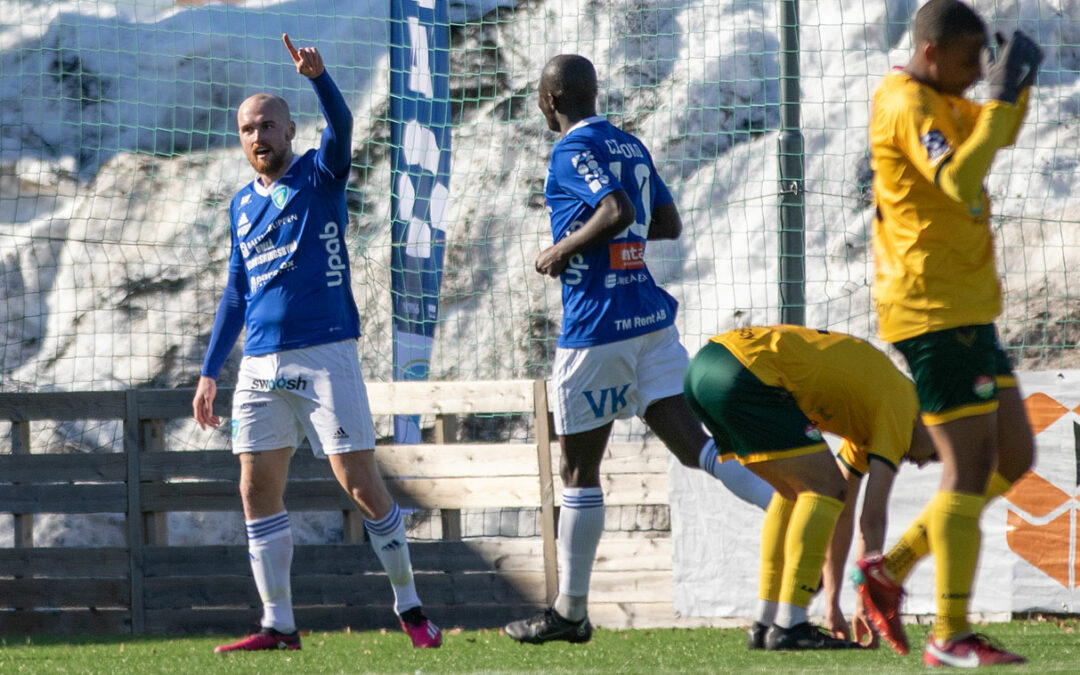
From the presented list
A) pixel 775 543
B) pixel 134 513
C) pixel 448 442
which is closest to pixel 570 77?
pixel 775 543

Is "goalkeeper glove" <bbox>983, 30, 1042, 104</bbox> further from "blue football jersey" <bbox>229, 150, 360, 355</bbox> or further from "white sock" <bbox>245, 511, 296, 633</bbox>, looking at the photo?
"white sock" <bbox>245, 511, 296, 633</bbox>

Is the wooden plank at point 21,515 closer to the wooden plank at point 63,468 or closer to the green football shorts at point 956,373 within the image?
the wooden plank at point 63,468

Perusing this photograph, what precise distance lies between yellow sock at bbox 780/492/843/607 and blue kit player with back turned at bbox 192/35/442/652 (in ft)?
5.34

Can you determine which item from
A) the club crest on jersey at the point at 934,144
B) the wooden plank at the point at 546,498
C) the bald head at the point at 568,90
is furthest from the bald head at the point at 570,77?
the wooden plank at the point at 546,498

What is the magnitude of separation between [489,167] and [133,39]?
3.60 m

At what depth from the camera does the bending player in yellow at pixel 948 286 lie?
3598 millimetres

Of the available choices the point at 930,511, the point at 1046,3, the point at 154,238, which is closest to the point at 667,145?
the point at 1046,3

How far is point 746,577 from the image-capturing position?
6.43m

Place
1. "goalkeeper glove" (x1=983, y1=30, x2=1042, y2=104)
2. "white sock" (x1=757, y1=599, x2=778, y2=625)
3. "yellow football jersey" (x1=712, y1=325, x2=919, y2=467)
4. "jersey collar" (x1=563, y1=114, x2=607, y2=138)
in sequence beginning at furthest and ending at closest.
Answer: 1. "jersey collar" (x1=563, y1=114, x2=607, y2=138)
2. "white sock" (x1=757, y1=599, x2=778, y2=625)
3. "yellow football jersey" (x1=712, y1=325, x2=919, y2=467)
4. "goalkeeper glove" (x1=983, y1=30, x2=1042, y2=104)

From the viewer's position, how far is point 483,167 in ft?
36.5

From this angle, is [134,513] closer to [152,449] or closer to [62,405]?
[152,449]

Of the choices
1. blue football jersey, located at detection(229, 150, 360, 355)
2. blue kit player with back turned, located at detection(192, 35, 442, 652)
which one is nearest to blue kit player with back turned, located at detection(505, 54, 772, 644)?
blue kit player with back turned, located at detection(192, 35, 442, 652)

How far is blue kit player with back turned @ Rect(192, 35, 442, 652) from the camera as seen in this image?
5129 millimetres

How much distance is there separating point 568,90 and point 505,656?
203 centimetres
